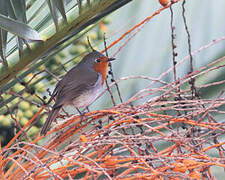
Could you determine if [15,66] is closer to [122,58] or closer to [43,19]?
[43,19]

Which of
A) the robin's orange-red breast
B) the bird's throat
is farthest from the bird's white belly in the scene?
the bird's throat

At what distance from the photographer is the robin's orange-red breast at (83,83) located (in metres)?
1.95

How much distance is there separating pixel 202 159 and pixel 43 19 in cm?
77

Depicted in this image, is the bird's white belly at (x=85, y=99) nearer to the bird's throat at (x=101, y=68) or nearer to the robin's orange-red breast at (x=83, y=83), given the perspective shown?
the robin's orange-red breast at (x=83, y=83)

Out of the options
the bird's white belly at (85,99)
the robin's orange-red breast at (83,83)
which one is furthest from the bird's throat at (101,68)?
the bird's white belly at (85,99)

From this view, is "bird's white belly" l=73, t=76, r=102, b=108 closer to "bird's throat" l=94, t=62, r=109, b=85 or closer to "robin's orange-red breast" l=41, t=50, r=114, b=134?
"robin's orange-red breast" l=41, t=50, r=114, b=134

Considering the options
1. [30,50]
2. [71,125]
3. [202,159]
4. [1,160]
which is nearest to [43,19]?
[30,50]

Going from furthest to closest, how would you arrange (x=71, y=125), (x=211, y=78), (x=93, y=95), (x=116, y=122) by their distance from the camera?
(x=93, y=95) → (x=211, y=78) → (x=71, y=125) → (x=116, y=122)

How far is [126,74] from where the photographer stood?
80.8 inches

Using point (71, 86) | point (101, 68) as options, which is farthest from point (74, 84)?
point (101, 68)

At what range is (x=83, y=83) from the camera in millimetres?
2182

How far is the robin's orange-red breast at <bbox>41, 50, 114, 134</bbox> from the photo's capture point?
1.95 meters

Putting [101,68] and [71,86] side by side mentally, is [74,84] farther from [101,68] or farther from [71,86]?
[101,68]

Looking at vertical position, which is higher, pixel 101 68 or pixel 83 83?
pixel 101 68
